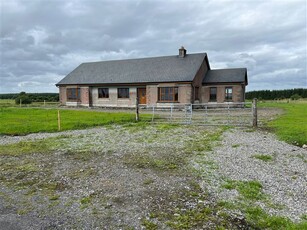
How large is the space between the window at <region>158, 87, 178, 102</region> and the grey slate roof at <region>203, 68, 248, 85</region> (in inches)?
191

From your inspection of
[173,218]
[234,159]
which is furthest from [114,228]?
[234,159]

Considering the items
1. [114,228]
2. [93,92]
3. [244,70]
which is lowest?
[114,228]

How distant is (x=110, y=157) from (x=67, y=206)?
11.2 ft

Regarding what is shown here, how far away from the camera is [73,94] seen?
3391cm

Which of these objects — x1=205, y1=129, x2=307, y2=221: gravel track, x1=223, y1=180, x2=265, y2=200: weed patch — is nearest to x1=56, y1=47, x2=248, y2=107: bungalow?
x1=205, y1=129, x2=307, y2=221: gravel track

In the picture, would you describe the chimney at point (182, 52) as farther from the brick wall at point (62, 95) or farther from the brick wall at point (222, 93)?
the brick wall at point (62, 95)

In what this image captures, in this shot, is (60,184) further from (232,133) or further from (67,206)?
(232,133)

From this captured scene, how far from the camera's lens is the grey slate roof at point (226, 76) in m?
29.2

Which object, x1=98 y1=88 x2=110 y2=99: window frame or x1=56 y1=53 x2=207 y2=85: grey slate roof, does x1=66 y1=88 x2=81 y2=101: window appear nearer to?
x1=56 y1=53 x2=207 y2=85: grey slate roof

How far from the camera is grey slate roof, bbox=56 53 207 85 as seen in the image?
93.4 ft

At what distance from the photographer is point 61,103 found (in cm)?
3538

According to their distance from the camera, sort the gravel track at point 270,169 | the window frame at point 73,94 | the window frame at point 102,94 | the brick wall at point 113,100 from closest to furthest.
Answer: the gravel track at point 270,169 → the brick wall at point 113,100 → the window frame at point 102,94 → the window frame at point 73,94

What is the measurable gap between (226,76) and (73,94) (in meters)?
19.3

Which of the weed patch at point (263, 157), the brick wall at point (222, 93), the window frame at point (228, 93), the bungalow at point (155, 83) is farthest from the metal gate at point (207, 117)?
the weed patch at point (263, 157)
